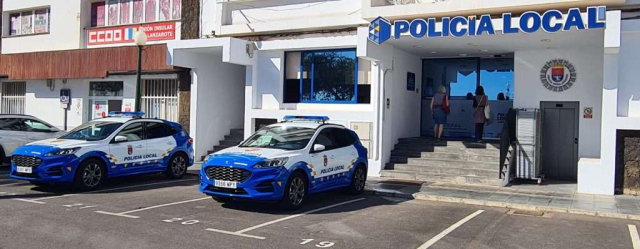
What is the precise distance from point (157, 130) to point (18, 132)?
522cm

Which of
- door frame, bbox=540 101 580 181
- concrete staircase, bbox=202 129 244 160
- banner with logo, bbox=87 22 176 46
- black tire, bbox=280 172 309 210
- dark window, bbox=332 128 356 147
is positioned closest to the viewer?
black tire, bbox=280 172 309 210

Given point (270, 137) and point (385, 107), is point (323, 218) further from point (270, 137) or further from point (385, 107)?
point (385, 107)

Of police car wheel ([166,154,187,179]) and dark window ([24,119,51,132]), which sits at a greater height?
dark window ([24,119,51,132])

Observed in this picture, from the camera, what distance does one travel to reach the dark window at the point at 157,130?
13.2 metres

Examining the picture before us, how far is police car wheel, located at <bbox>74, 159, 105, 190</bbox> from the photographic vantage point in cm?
1138

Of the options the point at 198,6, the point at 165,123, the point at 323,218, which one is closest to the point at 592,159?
the point at 323,218

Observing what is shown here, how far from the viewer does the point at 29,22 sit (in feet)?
78.2

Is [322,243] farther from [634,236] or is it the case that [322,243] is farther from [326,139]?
[634,236]

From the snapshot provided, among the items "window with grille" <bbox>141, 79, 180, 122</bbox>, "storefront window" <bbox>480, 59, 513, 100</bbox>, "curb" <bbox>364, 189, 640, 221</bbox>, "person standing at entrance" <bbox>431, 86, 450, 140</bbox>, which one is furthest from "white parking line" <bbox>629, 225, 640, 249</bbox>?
"window with grille" <bbox>141, 79, 180, 122</bbox>

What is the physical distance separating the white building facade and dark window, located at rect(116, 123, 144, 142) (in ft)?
19.1

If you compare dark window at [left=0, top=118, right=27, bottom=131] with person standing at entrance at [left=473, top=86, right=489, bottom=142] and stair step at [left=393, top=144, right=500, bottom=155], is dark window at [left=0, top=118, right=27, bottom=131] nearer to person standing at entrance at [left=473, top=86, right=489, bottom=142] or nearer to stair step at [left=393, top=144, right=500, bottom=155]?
stair step at [left=393, top=144, right=500, bottom=155]

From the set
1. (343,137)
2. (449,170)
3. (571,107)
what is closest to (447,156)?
(449,170)

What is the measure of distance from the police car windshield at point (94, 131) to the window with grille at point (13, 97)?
1355cm

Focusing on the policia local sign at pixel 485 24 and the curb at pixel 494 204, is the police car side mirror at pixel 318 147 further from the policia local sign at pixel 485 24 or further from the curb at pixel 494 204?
the policia local sign at pixel 485 24
